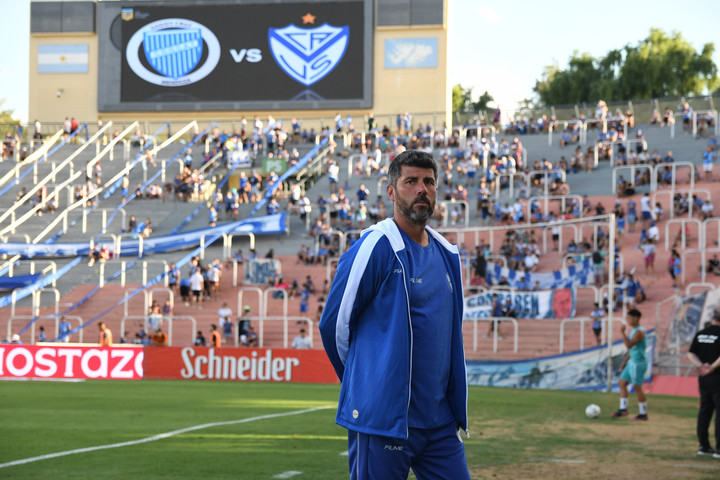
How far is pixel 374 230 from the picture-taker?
16.5 ft

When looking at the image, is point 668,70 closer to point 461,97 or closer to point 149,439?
point 461,97

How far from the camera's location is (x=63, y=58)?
60250 mm

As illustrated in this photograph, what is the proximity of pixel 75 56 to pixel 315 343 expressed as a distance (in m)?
36.8

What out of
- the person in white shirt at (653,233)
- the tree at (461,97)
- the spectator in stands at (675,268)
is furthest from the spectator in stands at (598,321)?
the tree at (461,97)

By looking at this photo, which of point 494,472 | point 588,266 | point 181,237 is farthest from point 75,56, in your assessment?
point 494,472

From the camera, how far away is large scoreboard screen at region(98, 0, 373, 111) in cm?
5531

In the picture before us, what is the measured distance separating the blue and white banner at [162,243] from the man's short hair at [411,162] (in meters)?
34.1

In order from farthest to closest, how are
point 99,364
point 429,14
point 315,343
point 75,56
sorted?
point 75,56 < point 429,14 < point 315,343 < point 99,364

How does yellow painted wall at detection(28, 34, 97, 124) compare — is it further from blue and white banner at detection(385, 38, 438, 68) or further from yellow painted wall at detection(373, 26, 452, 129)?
blue and white banner at detection(385, 38, 438, 68)

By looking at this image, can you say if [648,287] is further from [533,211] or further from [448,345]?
[448,345]

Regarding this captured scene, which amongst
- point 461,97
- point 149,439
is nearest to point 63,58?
point 461,97

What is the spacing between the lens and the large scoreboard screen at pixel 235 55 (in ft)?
181

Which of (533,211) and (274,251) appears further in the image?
(274,251)

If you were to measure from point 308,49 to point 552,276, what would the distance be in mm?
28763
